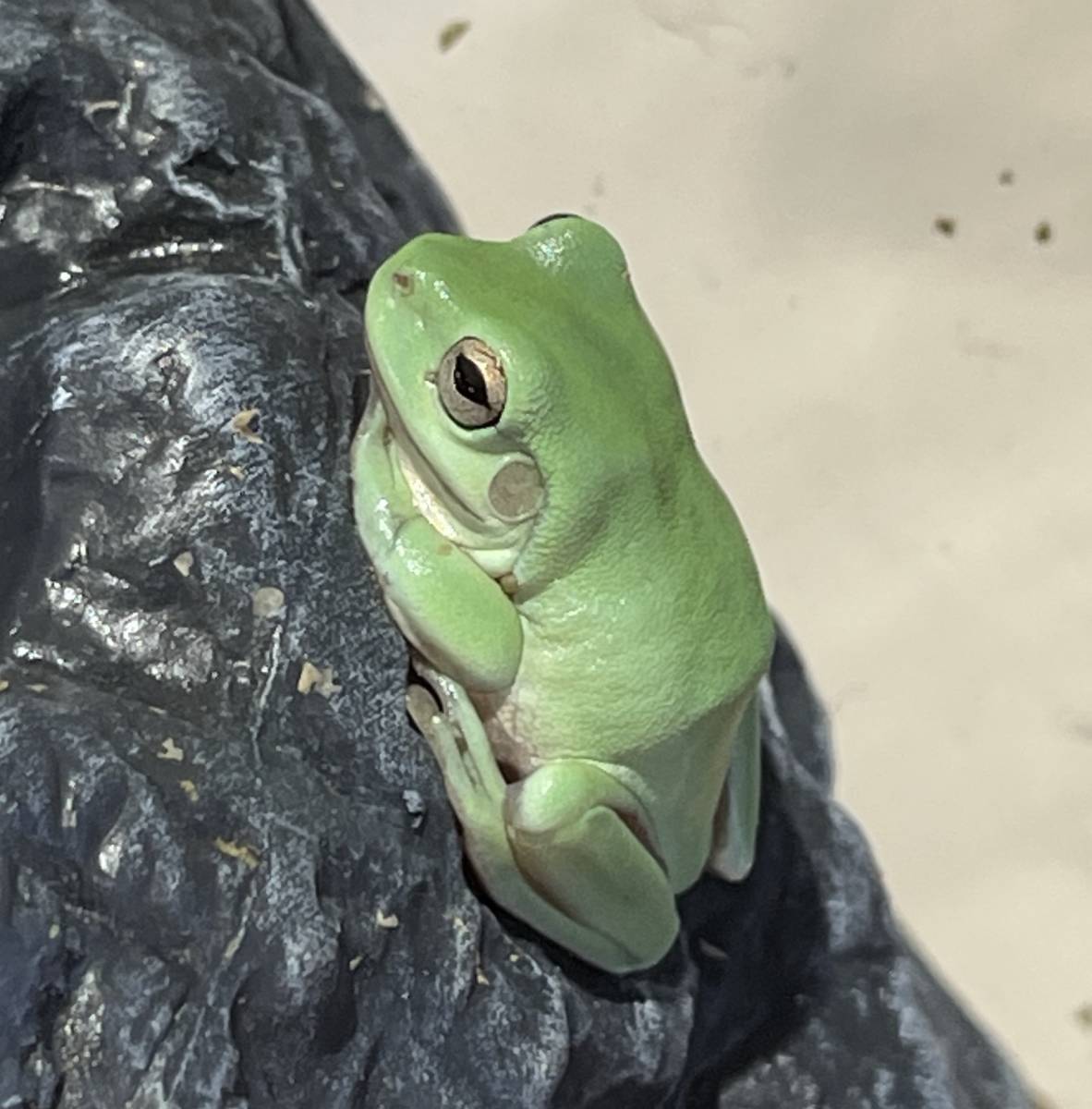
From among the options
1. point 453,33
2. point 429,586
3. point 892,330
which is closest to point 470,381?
point 429,586

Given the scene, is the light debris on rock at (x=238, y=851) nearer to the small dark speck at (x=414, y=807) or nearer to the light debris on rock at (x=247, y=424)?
the small dark speck at (x=414, y=807)

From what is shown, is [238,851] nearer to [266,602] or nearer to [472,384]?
[266,602]

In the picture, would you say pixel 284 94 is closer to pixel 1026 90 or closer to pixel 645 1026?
pixel 645 1026

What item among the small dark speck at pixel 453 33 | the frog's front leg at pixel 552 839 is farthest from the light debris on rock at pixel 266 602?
the small dark speck at pixel 453 33

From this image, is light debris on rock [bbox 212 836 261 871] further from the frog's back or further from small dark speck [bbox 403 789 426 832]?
the frog's back

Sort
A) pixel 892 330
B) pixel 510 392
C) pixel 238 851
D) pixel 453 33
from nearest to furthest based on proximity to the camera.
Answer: pixel 238 851, pixel 510 392, pixel 892 330, pixel 453 33
